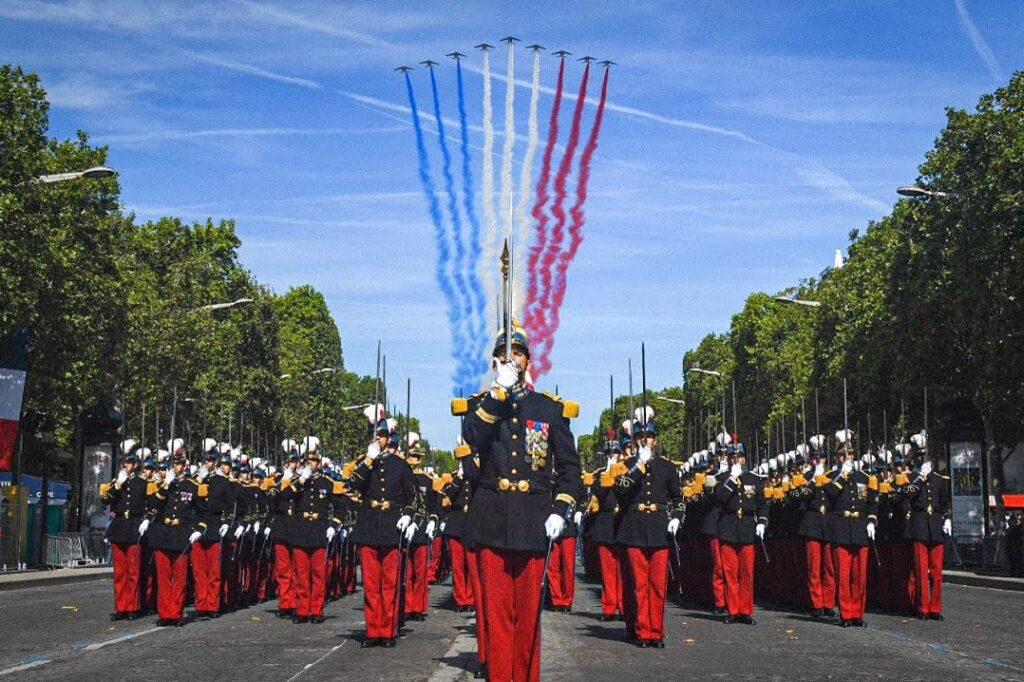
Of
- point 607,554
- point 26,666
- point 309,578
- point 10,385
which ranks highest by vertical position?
point 10,385

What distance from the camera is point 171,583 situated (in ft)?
63.4

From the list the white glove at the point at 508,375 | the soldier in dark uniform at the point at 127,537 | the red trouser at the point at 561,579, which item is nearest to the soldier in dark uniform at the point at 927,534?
the red trouser at the point at 561,579

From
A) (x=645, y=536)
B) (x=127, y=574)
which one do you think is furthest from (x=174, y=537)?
(x=645, y=536)

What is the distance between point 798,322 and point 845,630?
71.0 metres

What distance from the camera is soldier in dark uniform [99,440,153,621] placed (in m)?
20.1

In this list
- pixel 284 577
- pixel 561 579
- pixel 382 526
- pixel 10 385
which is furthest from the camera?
pixel 10 385

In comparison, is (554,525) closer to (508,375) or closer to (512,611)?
(512,611)

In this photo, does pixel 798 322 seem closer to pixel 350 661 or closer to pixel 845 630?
pixel 845 630

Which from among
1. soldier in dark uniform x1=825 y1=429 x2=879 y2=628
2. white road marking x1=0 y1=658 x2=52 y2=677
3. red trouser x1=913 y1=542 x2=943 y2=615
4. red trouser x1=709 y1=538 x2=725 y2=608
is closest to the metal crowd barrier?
red trouser x1=709 y1=538 x2=725 y2=608

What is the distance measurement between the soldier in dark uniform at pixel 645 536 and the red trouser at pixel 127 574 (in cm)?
692

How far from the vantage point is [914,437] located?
21625 mm

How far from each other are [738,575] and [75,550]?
2716 cm

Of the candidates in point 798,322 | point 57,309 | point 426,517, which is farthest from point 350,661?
point 798,322

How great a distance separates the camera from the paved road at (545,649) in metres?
13.1
